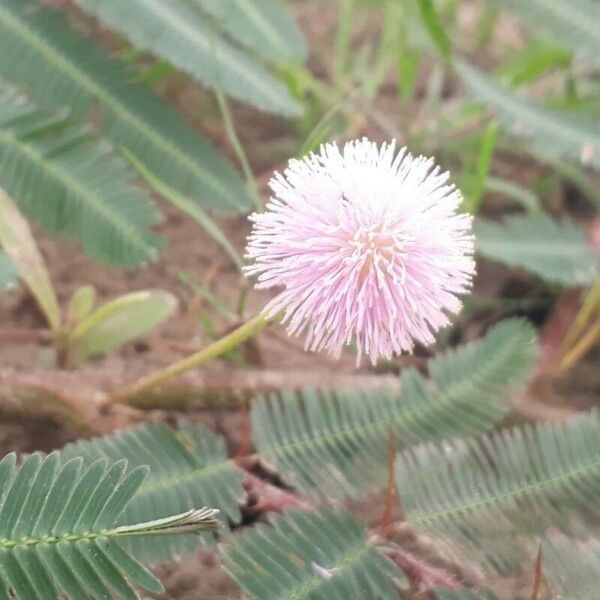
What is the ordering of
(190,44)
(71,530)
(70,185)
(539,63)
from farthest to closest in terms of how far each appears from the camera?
(539,63) < (190,44) < (70,185) < (71,530)

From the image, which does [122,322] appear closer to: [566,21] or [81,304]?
[81,304]

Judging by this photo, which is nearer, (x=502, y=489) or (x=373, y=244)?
(x=373, y=244)

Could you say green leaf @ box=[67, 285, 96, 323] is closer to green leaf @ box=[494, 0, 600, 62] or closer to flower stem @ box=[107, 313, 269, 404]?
flower stem @ box=[107, 313, 269, 404]

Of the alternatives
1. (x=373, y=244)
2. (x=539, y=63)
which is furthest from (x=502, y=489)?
(x=539, y=63)

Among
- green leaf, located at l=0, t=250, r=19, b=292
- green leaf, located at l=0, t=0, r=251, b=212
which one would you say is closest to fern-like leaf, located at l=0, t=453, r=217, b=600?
green leaf, located at l=0, t=250, r=19, b=292

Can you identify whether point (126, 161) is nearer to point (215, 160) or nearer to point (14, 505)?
point (215, 160)

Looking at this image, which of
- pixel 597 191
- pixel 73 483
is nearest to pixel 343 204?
pixel 73 483

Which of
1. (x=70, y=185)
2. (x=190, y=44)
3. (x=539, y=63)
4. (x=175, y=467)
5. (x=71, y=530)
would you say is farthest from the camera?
(x=539, y=63)
